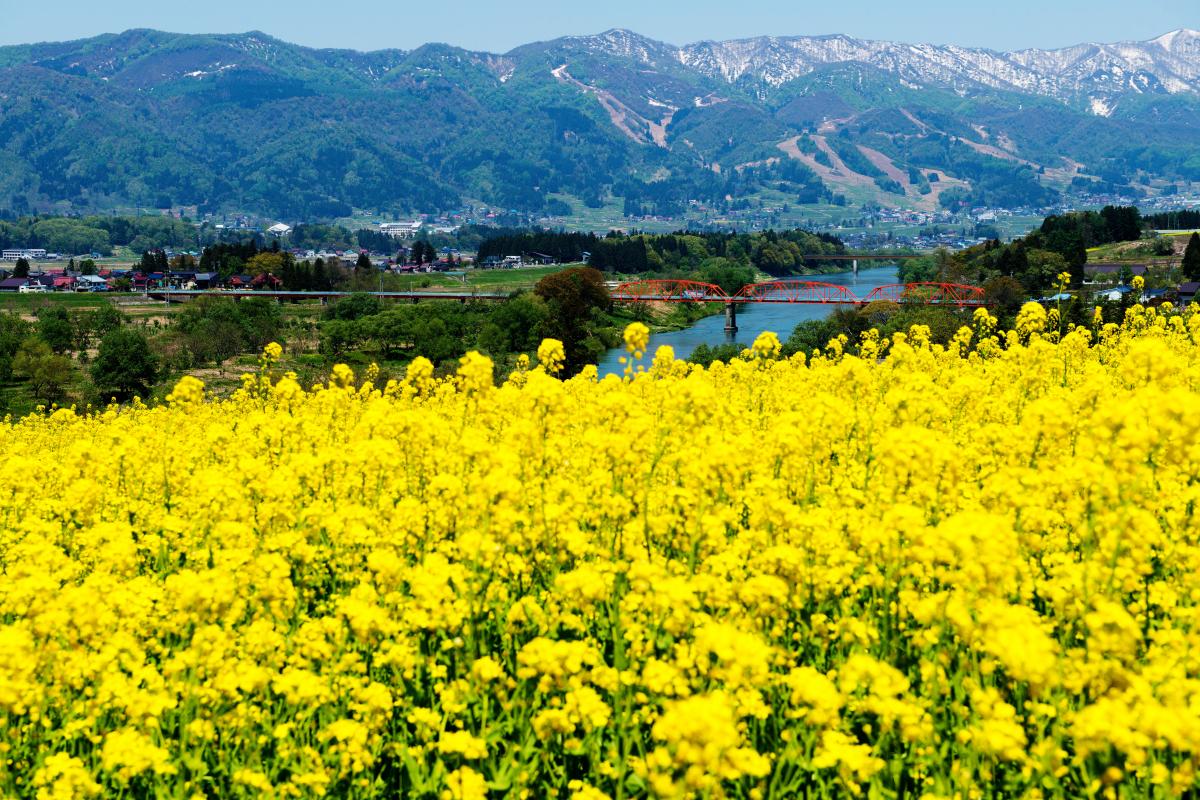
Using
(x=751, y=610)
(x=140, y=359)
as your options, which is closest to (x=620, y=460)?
(x=751, y=610)

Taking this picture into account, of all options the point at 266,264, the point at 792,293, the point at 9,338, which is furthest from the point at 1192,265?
the point at 266,264

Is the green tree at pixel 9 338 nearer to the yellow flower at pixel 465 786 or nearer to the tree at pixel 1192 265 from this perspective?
the yellow flower at pixel 465 786

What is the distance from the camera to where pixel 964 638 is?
508 centimetres

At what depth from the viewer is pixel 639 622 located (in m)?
6.02

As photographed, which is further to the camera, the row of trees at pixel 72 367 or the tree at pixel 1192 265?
the tree at pixel 1192 265

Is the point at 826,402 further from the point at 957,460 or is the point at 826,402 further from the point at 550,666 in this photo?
the point at 550,666

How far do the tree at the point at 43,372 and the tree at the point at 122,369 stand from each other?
2175mm

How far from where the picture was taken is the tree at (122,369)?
71.1 meters

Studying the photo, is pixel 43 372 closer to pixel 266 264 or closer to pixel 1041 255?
pixel 266 264

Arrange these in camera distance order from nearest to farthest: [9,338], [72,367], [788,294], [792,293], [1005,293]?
[72,367], [9,338], [1005,293], [788,294], [792,293]

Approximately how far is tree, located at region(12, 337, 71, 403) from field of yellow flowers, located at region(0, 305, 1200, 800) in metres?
70.3

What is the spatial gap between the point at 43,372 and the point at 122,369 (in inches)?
207

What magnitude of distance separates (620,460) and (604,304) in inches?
3965

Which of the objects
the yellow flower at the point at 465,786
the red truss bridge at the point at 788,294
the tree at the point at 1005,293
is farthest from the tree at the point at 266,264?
the yellow flower at the point at 465,786
